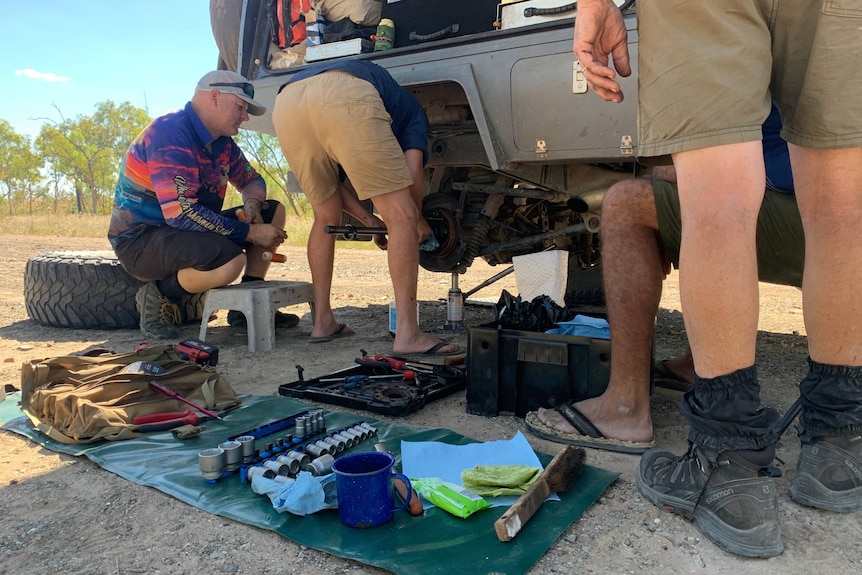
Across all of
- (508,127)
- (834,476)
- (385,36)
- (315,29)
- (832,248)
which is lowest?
(834,476)

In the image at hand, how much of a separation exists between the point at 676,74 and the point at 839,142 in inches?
14.9

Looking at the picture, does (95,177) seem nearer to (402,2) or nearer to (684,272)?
(402,2)

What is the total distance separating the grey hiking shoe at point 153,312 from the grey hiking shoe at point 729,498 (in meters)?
2.99

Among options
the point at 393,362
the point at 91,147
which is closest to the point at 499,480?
the point at 393,362

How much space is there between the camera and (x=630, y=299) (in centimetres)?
191

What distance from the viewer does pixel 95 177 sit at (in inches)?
1249

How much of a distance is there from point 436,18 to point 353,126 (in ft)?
2.73

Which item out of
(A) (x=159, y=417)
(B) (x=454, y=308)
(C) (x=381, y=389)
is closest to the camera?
(A) (x=159, y=417)

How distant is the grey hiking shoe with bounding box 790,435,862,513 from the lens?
1497mm

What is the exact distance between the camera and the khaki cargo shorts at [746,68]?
4.34 feet

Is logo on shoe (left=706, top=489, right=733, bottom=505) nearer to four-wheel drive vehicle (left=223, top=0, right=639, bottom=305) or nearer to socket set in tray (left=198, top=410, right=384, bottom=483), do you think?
socket set in tray (left=198, top=410, right=384, bottom=483)

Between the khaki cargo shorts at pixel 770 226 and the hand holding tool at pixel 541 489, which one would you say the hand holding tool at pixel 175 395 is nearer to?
the hand holding tool at pixel 541 489

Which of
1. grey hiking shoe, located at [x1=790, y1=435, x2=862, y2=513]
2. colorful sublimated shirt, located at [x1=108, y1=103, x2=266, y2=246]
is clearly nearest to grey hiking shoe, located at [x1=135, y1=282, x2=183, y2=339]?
colorful sublimated shirt, located at [x1=108, y1=103, x2=266, y2=246]

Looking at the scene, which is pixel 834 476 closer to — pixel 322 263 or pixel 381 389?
pixel 381 389
